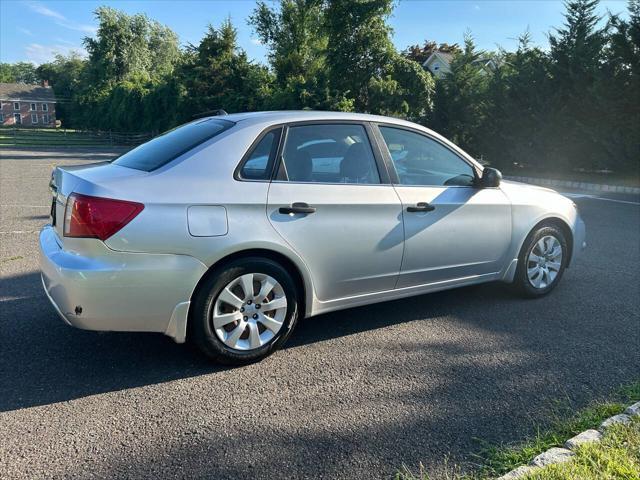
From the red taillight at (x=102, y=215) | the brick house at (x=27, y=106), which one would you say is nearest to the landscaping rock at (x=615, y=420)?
the red taillight at (x=102, y=215)

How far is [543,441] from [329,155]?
2303 mm

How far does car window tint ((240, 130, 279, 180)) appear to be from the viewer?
11.1 feet

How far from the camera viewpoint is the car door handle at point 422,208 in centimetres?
395

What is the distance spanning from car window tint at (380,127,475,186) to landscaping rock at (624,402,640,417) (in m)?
2.09

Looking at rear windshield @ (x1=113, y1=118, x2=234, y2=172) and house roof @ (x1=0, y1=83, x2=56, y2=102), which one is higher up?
house roof @ (x1=0, y1=83, x2=56, y2=102)

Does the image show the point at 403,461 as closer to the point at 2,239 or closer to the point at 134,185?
the point at 134,185

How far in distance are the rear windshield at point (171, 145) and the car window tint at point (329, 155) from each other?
50 cm

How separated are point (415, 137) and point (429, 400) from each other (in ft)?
7.11

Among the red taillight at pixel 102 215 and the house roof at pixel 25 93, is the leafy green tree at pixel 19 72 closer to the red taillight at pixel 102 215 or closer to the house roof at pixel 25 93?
the house roof at pixel 25 93

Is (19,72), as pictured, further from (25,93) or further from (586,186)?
(586,186)

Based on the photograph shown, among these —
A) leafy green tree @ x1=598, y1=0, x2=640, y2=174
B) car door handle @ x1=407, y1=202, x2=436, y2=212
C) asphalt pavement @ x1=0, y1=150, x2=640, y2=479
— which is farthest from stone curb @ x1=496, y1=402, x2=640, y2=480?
leafy green tree @ x1=598, y1=0, x2=640, y2=174

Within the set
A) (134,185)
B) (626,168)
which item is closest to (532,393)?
(134,185)

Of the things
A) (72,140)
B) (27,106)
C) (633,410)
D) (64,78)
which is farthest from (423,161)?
(64,78)

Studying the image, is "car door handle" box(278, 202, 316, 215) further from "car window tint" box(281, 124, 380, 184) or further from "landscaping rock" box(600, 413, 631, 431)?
"landscaping rock" box(600, 413, 631, 431)
